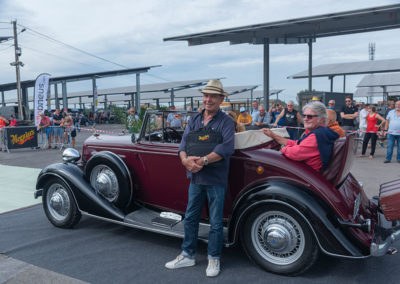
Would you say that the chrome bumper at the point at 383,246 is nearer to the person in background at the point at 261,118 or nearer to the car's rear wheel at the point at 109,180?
the car's rear wheel at the point at 109,180

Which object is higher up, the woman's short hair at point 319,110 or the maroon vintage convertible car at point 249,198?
the woman's short hair at point 319,110

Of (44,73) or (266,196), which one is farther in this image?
(44,73)

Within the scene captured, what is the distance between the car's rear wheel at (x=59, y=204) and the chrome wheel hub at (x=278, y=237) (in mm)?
2386

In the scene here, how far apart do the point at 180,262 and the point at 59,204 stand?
201 cm

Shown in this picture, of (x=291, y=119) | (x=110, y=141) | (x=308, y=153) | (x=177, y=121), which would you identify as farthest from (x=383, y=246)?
(x=291, y=119)

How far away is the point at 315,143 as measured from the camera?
3016 millimetres

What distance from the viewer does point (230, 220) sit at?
10.6 ft

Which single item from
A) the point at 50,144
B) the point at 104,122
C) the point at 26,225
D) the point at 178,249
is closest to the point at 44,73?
the point at 50,144

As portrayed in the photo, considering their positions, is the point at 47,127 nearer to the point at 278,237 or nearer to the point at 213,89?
the point at 213,89

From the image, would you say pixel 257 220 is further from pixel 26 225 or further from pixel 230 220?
pixel 26 225

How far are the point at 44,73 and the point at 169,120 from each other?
14025mm

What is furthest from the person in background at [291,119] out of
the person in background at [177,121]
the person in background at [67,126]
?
the person in background at [67,126]

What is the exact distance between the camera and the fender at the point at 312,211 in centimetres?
280

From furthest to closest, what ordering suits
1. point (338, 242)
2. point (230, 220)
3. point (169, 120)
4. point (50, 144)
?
1. point (50, 144)
2. point (169, 120)
3. point (230, 220)
4. point (338, 242)
